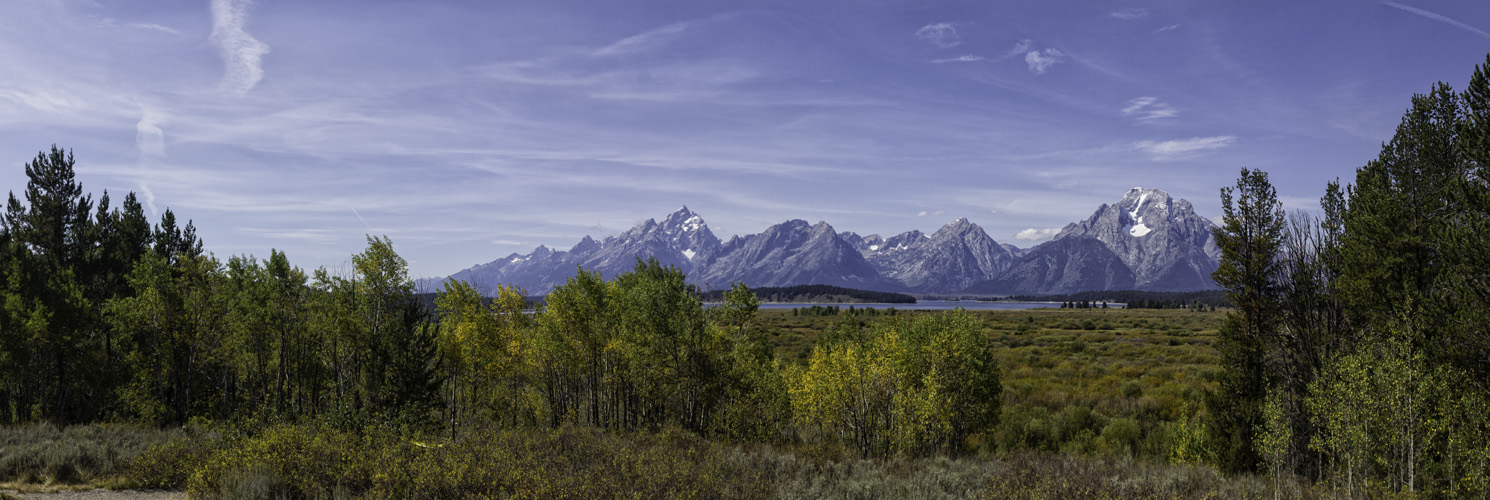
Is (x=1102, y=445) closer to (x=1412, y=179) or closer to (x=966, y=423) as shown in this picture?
(x=966, y=423)

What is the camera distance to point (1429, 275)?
56.1 feet

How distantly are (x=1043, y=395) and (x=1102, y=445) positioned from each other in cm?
1176

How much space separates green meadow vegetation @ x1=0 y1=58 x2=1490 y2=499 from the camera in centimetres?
1384

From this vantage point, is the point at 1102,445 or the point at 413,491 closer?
the point at 413,491

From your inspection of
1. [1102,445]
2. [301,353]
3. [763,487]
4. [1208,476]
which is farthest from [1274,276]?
[301,353]

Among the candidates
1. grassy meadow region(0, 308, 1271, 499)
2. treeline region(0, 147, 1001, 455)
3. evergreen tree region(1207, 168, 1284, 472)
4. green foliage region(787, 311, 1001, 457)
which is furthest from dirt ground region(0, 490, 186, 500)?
evergreen tree region(1207, 168, 1284, 472)

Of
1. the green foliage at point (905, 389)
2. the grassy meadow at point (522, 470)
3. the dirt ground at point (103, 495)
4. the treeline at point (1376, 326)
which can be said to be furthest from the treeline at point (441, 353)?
the treeline at point (1376, 326)

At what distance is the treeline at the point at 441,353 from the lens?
24656mm

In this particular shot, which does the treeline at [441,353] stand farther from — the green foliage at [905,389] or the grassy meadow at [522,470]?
the grassy meadow at [522,470]

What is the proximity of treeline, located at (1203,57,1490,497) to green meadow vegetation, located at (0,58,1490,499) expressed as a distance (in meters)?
0.09

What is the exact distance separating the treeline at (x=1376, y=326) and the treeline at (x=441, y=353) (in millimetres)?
8939

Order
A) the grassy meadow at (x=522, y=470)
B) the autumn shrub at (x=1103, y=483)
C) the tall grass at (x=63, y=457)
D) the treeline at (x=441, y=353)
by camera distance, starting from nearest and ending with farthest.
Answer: the grassy meadow at (x=522, y=470) → the autumn shrub at (x=1103, y=483) → the tall grass at (x=63, y=457) → the treeline at (x=441, y=353)

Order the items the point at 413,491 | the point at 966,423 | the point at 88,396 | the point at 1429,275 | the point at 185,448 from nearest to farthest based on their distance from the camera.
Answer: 1. the point at 413,491
2. the point at 185,448
3. the point at 1429,275
4. the point at 966,423
5. the point at 88,396

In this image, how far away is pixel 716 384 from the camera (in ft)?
88.6
